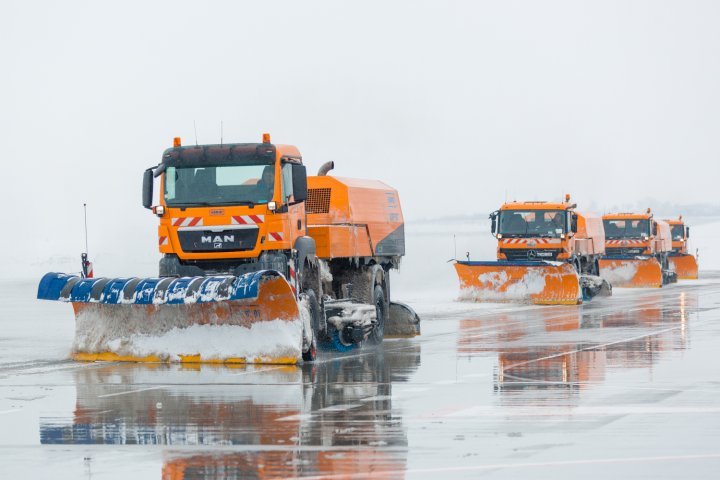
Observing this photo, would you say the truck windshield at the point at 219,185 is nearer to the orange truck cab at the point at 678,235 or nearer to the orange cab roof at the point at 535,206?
the orange cab roof at the point at 535,206

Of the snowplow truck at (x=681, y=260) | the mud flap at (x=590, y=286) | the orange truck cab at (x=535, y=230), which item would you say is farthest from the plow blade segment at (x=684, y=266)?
the orange truck cab at (x=535, y=230)

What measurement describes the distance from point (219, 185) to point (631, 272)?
33422mm

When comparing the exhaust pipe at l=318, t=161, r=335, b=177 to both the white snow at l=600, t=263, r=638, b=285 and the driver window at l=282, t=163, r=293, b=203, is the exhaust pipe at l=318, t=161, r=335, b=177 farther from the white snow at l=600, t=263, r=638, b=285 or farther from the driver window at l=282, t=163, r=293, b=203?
the white snow at l=600, t=263, r=638, b=285

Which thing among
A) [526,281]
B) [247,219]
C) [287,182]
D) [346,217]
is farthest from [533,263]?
[247,219]

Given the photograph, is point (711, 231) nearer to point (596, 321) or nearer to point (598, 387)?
point (596, 321)

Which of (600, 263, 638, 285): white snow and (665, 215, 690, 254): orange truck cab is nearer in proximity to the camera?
(600, 263, 638, 285): white snow

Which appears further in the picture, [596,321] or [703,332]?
[596,321]

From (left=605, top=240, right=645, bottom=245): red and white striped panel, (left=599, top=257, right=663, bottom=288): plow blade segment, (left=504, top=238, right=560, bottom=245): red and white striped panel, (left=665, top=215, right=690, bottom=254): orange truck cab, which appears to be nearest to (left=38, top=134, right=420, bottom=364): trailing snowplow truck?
(left=504, top=238, right=560, bottom=245): red and white striped panel

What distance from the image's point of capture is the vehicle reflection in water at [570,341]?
16.5m

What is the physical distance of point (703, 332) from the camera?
24.4 m

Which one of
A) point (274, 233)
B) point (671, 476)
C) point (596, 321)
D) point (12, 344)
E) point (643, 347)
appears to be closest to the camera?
point (671, 476)

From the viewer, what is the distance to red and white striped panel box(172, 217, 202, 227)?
19.0 meters

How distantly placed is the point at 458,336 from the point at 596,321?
16.5 ft

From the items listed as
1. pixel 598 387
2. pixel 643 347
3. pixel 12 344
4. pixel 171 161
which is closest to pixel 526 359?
pixel 643 347
